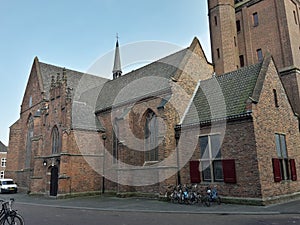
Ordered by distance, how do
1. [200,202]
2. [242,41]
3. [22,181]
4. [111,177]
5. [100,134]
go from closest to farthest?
[200,202] < [111,177] < [100,134] < [242,41] < [22,181]

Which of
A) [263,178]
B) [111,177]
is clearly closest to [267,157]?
[263,178]

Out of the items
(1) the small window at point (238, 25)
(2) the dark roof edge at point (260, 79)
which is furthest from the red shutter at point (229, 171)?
(1) the small window at point (238, 25)

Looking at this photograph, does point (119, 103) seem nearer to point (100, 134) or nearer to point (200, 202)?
point (100, 134)

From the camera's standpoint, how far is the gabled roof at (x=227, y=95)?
17.3 m

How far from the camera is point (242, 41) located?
29906 millimetres

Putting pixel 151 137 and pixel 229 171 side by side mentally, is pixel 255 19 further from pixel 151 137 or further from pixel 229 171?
pixel 229 171

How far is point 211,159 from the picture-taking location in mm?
17859

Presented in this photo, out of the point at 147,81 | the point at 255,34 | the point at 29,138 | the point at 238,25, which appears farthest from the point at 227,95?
the point at 29,138

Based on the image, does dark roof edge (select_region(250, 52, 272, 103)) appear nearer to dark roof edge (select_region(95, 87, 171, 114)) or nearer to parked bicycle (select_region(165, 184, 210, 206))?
dark roof edge (select_region(95, 87, 171, 114))

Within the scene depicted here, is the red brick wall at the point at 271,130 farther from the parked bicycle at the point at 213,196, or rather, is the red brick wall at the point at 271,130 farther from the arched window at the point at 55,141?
the arched window at the point at 55,141

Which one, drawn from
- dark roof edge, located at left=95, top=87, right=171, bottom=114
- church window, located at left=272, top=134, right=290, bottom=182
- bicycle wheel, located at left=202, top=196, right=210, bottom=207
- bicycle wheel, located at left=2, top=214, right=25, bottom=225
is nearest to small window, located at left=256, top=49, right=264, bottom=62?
church window, located at left=272, top=134, right=290, bottom=182

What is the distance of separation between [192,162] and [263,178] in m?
4.94

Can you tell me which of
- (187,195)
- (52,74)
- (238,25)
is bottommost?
A: (187,195)

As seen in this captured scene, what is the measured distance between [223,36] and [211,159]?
15.7 meters
